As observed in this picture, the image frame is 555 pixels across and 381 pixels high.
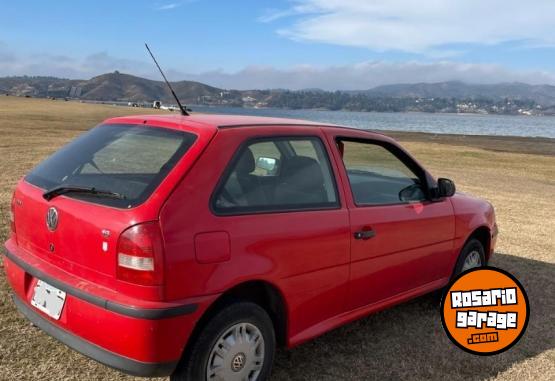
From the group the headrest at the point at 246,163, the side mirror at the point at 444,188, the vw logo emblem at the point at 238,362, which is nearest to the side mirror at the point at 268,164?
the headrest at the point at 246,163

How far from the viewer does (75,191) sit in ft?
10.00

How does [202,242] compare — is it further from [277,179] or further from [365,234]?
[365,234]

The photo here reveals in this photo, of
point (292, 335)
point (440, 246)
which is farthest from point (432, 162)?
point (292, 335)

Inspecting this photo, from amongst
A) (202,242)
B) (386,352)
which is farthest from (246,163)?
(386,352)

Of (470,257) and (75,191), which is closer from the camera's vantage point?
(75,191)

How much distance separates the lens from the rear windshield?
115 inches

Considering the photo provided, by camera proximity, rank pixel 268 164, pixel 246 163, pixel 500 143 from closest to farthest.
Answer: pixel 246 163
pixel 268 164
pixel 500 143

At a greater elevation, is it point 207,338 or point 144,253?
point 144,253

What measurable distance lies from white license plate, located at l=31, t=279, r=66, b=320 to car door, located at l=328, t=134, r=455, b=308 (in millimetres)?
1818

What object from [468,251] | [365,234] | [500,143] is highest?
[365,234]

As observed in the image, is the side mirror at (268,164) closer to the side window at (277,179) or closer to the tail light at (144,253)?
the side window at (277,179)

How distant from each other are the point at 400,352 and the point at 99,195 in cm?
254

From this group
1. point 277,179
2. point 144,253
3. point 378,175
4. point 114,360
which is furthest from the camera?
point 378,175

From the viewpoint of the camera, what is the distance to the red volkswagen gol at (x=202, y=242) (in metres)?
2.70
